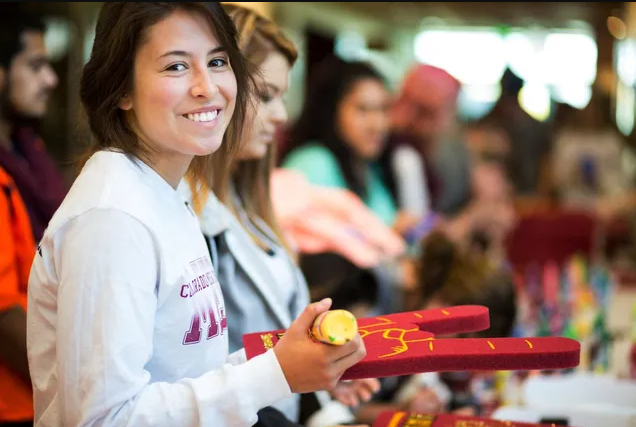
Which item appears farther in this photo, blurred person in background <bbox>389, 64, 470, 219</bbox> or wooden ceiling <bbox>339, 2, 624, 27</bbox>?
wooden ceiling <bbox>339, 2, 624, 27</bbox>

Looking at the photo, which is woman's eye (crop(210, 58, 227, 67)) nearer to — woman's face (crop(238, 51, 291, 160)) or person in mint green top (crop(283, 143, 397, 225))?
woman's face (crop(238, 51, 291, 160))

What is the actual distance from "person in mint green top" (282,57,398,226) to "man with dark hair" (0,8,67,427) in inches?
41.9

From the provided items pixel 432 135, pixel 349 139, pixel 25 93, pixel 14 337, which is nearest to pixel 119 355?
pixel 14 337

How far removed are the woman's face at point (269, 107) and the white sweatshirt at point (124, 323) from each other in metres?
0.59

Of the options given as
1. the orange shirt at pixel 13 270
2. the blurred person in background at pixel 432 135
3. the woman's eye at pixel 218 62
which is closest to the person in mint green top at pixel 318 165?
the blurred person in background at pixel 432 135

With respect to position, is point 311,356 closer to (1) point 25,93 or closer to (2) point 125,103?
(2) point 125,103

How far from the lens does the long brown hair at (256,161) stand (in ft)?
5.30

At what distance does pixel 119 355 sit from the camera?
3.16 ft

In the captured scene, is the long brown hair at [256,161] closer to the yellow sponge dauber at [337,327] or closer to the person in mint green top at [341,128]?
the yellow sponge dauber at [337,327]

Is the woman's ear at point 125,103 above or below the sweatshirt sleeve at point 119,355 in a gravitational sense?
above

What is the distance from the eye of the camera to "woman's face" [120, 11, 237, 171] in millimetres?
1099

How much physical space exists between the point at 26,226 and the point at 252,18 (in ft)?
1.98

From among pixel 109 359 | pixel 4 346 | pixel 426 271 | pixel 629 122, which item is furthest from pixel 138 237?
pixel 629 122

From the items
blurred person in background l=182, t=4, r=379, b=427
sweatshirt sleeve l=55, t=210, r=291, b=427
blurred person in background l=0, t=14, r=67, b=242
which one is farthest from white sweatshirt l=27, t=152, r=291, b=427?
blurred person in background l=0, t=14, r=67, b=242
